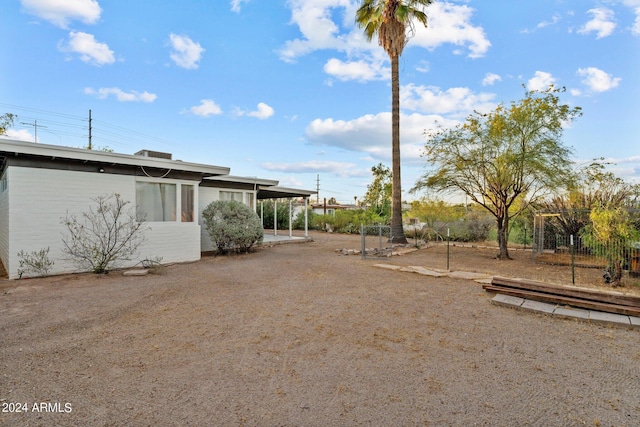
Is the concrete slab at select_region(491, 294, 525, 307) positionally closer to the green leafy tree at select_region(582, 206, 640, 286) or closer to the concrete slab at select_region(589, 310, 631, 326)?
the concrete slab at select_region(589, 310, 631, 326)

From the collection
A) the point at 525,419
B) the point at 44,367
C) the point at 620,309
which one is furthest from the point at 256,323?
the point at 620,309

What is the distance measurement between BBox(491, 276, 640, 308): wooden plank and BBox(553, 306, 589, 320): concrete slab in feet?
0.99

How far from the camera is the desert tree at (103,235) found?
26.2 ft

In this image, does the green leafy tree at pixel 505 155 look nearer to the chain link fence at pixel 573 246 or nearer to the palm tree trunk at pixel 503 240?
the palm tree trunk at pixel 503 240

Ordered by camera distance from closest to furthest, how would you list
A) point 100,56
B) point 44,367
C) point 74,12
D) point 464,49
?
1. point 44,367
2. point 74,12
3. point 464,49
4. point 100,56

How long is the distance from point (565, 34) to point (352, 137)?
13.3 m

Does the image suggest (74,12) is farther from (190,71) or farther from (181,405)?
(181,405)

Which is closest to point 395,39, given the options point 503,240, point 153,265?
point 503,240

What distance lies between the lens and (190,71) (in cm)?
1412

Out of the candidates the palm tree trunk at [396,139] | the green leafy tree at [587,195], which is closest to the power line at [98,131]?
the palm tree trunk at [396,139]

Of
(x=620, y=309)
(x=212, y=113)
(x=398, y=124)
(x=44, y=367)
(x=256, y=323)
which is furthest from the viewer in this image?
(x=212, y=113)

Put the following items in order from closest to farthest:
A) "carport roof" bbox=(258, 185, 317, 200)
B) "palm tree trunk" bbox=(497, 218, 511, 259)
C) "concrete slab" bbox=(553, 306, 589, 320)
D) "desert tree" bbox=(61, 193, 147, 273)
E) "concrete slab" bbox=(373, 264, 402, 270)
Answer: "concrete slab" bbox=(553, 306, 589, 320), "desert tree" bbox=(61, 193, 147, 273), "concrete slab" bbox=(373, 264, 402, 270), "palm tree trunk" bbox=(497, 218, 511, 259), "carport roof" bbox=(258, 185, 317, 200)

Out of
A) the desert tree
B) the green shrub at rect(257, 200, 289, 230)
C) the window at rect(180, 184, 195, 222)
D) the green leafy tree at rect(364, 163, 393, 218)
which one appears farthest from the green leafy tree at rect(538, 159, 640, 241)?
the green shrub at rect(257, 200, 289, 230)

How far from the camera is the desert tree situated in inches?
314
